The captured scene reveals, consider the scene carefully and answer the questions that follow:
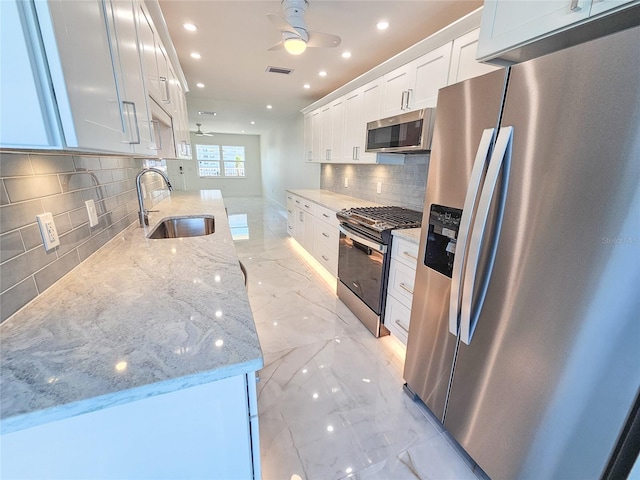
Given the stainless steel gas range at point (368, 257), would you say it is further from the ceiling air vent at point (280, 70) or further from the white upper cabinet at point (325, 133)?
the ceiling air vent at point (280, 70)

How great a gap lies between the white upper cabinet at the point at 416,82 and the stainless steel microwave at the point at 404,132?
0.61 feet

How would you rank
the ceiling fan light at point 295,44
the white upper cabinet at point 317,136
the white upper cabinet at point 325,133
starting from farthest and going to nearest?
the white upper cabinet at point 317,136 < the white upper cabinet at point 325,133 < the ceiling fan light at point 295,44

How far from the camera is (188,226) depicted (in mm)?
2324

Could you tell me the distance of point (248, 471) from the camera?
30.8 inches

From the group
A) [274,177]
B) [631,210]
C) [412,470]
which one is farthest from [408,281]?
[274,177]

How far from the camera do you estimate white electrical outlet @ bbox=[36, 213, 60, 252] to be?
0.92 m

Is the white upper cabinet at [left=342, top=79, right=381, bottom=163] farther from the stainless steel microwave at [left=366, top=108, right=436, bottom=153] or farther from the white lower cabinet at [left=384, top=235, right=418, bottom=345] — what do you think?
the white lower cabinet at [left=384, top=235, right=418, bottom=345]

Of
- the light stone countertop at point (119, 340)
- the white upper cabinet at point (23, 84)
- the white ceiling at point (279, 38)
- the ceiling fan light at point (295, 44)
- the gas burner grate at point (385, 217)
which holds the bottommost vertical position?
the light stone countertop at point (119, 340)

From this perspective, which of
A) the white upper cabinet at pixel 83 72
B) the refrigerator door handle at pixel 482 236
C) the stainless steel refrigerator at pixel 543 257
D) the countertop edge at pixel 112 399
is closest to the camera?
the countertop edge at pixel 112 399

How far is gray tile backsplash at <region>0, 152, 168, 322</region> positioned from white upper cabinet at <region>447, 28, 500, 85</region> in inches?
88.7

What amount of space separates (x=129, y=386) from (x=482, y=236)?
1.22m

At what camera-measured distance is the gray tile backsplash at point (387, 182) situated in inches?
102

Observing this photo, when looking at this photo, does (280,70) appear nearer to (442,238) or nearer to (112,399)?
(442,238)

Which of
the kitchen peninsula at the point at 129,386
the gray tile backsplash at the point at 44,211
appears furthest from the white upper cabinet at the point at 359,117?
the kitchen peninsula at the point at 129,386
